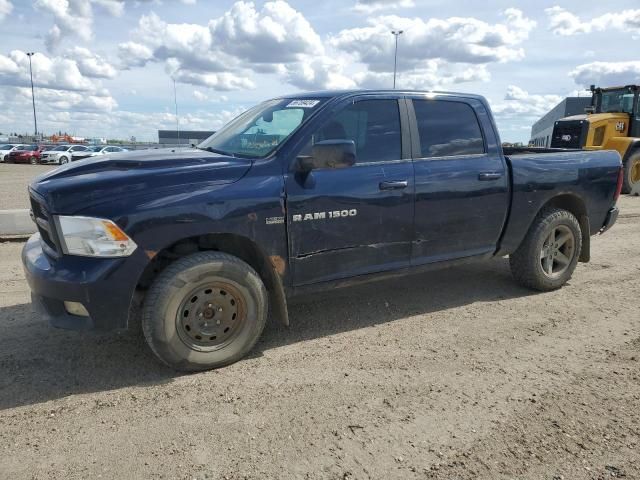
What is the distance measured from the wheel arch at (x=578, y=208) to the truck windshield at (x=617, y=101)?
11391 mm

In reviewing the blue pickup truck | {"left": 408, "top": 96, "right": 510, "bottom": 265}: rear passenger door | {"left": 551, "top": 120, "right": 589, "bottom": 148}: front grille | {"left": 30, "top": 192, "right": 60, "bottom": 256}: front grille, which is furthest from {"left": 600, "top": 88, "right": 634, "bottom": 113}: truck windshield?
{"left": 30, "top": 192, "right": 60, "bottom": 256}: front grille

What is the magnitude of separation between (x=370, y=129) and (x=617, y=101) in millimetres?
14101

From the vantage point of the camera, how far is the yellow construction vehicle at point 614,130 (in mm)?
13398

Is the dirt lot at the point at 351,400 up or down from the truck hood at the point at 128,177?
down

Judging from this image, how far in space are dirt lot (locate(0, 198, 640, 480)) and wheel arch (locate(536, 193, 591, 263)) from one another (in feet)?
2.82

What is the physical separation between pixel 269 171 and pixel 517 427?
2252 mm

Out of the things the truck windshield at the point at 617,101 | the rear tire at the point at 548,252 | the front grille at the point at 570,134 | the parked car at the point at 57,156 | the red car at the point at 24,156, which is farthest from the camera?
the red car at the point at 24,156

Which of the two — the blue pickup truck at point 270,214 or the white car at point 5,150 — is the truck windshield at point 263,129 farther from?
the white car at point 5,150

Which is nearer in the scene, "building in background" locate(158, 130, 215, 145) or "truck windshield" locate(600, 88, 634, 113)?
"building in background" locate(158, 130, 215, 145)

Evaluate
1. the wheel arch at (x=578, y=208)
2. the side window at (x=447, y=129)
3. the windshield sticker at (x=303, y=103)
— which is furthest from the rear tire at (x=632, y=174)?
the windshield sticker at (x=303, y=103)

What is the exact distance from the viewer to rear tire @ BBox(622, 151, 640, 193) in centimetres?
1333

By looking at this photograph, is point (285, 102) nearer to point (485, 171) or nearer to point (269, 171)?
point (269, 171)

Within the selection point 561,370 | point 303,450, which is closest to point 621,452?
point 561,370

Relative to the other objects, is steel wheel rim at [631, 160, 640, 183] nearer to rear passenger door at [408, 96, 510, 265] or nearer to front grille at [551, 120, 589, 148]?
front grille at [551, 120, 589, 148]
